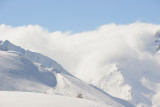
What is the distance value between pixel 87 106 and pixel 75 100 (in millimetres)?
4005

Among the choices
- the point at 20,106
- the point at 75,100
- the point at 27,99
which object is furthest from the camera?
the point at 75,100

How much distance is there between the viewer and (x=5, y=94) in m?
60.4

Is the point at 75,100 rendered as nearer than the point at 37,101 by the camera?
No

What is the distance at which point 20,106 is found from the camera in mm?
53594

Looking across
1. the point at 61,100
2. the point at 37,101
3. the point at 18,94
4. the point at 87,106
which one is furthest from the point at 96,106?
the point at 18,94

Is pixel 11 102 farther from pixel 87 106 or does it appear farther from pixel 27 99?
pixel 87 106

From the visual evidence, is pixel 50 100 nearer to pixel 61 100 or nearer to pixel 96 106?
pixel 61 100

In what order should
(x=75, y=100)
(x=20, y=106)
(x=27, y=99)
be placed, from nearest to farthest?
(x=20, y=106)
(x=27, y=99)
(x=75, y=100)

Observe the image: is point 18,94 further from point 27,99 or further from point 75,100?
point 75,100

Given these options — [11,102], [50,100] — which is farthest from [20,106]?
[50,100]

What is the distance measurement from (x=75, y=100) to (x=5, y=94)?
40.0 feet

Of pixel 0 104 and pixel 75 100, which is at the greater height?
pixel 75 100

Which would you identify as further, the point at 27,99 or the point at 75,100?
the point at 75,100

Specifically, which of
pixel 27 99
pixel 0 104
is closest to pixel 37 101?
pixel 27 99
